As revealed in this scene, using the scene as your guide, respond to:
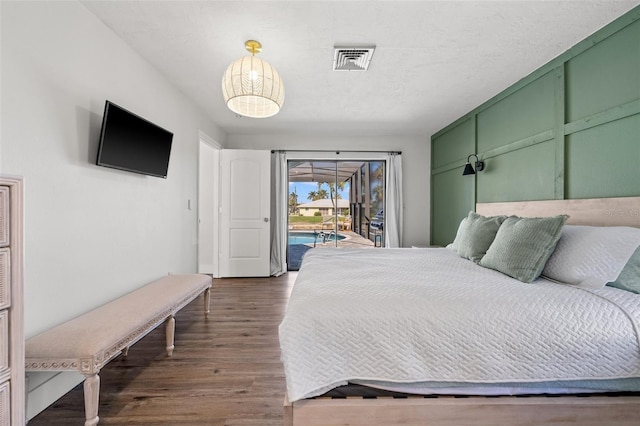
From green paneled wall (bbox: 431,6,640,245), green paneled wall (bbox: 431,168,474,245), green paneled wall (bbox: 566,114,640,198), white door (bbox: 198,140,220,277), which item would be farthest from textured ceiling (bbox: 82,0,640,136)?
white door (bbox: 198,140,220,277)

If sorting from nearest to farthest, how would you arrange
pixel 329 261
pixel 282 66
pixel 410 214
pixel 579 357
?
pixel 579 357 < pixel 329 261 < pixel 282 66 < pixel 410 214

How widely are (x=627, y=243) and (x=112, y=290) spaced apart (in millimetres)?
3216

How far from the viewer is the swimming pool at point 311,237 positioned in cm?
548

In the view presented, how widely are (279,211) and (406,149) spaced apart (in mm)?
2497

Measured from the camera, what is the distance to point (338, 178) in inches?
212

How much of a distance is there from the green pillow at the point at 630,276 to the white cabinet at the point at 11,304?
275cm

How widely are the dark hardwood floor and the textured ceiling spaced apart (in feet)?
7.89

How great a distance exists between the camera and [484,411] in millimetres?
1158

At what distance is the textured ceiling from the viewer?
182cm

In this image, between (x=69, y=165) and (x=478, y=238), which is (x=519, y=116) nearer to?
(x=478, y=238)

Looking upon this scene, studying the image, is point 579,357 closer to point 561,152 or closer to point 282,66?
point 561,152

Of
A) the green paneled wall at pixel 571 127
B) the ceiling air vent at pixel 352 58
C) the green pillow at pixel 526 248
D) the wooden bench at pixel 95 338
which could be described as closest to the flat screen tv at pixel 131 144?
the wooden bench at pixel 95 338

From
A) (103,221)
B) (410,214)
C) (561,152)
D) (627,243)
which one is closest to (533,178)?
(561,152)

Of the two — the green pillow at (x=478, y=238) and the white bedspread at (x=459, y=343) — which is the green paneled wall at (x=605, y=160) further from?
the white bedspread at (x=459, y=343)
